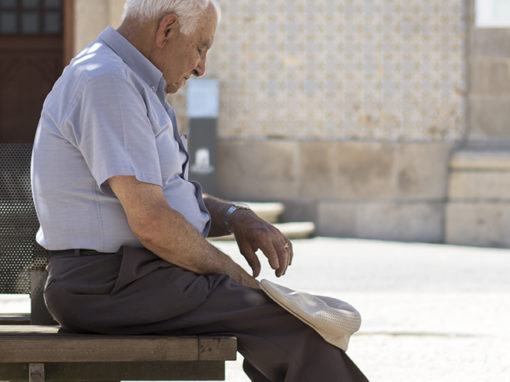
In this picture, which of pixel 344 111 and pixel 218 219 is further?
pixel 344 111

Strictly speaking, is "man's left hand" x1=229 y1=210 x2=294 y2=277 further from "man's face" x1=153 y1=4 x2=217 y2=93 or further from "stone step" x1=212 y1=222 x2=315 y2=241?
"stone step" x1=212 y1=222 x2=315 y2=241

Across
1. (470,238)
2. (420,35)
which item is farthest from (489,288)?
(420,35)

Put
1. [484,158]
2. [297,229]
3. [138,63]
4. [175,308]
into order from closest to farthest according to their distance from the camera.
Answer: [175,308] < [138,63] < [297,229] < [484,158]

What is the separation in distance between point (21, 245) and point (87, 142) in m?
0.74

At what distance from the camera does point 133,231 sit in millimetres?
1952

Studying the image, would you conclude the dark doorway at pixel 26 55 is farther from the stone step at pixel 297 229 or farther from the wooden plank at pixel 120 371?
the wooden plank at pixel 120 371

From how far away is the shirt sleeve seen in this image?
1.89m

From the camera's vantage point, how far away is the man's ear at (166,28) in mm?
2113

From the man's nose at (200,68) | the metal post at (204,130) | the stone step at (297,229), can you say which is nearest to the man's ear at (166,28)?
the man's nose at (200,68)

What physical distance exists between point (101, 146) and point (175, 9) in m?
0.43

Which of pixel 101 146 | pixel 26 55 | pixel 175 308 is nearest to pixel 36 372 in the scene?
pixel 175 308

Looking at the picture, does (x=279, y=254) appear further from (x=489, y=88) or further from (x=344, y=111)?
(x=489, y=88)

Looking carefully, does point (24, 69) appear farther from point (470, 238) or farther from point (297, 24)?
point (470, 238)

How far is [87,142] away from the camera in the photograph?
1922mm
